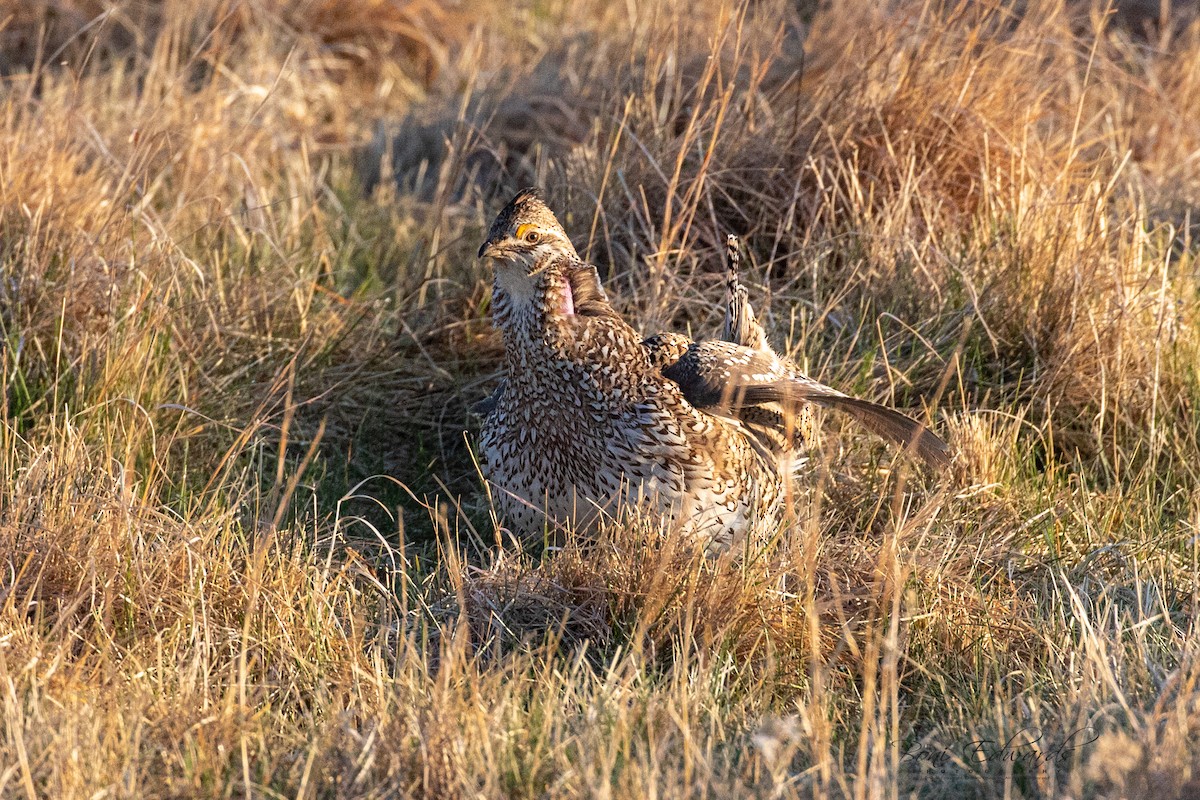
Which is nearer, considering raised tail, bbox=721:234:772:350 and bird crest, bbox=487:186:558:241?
bird crest, bbox=487:186:558:241

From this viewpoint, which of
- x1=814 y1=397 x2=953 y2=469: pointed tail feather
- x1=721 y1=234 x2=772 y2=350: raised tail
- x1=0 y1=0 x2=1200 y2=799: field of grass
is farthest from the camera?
x1=721 y1=234 x2=772 y2=350: raised tail

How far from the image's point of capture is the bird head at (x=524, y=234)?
373cm

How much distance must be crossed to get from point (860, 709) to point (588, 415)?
1.11 metres

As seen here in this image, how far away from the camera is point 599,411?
3801 mm

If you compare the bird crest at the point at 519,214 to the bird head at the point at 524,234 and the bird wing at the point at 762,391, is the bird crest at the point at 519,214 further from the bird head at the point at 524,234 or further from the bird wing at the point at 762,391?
the bird wing at the point at 762,391

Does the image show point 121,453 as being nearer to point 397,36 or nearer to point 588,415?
point 588,415

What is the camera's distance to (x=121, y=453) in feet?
13.0

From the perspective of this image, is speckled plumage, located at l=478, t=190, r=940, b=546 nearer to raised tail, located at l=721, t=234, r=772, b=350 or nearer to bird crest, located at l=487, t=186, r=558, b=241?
bird crest, located at l=487, t=186, r=558, b=241

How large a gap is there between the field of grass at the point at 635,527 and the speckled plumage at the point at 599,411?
17cm

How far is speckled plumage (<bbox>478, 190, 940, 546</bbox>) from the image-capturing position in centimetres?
375

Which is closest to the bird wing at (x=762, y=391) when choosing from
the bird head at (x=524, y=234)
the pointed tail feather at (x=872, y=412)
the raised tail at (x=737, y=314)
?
the pointed tail feather at (x=872, y=412)

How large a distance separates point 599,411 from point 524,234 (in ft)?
1.70

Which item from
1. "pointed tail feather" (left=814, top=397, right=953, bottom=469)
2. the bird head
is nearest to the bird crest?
the bird head

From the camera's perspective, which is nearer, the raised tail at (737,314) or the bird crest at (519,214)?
the bird crest at (519,214)
